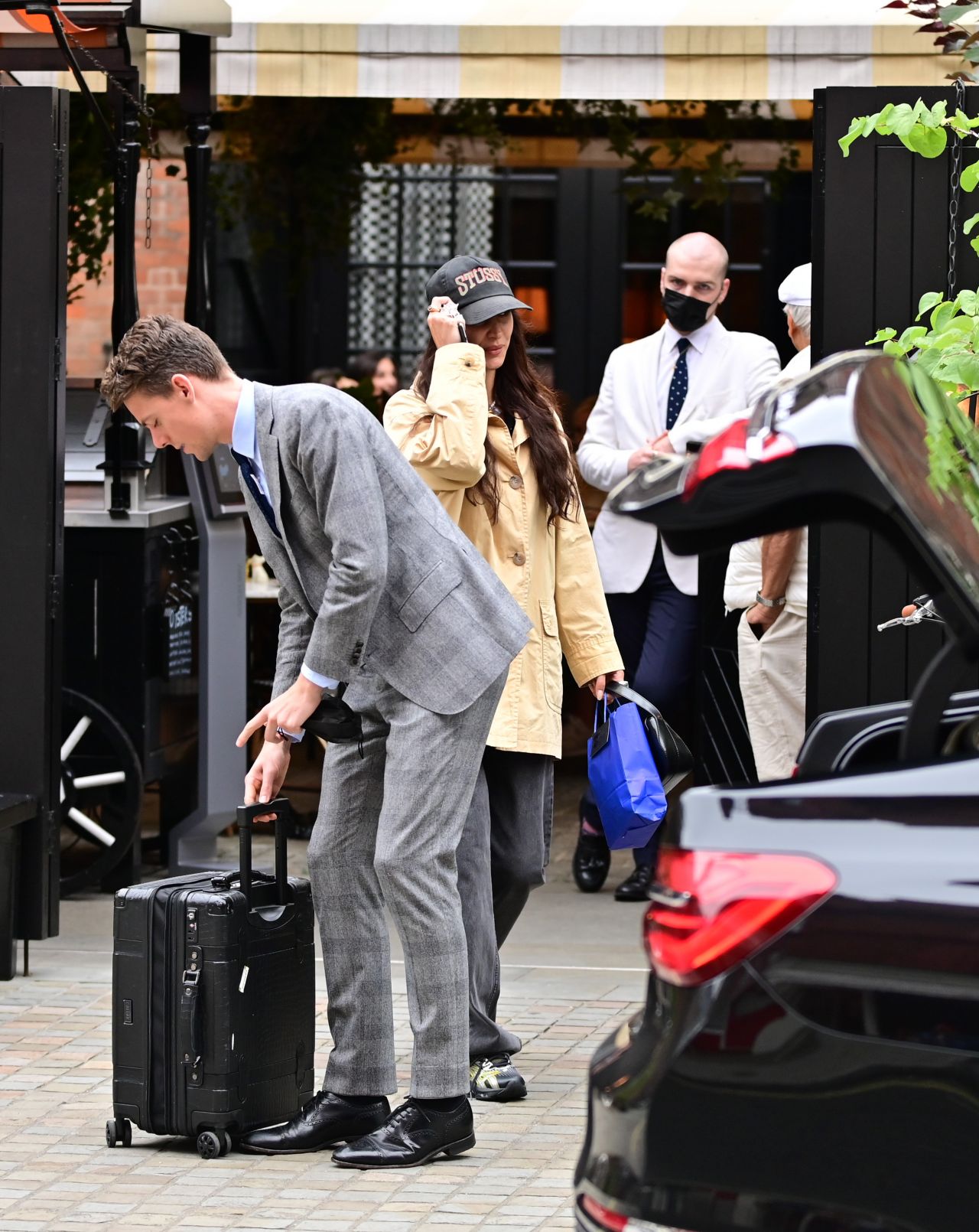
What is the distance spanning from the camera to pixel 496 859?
4.71 meters

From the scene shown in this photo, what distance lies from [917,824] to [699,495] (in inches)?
19.5

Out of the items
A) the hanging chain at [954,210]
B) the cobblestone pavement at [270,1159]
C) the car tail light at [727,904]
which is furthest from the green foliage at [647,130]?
the car tail light at [727,904]

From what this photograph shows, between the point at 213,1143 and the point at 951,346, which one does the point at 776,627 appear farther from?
the point at 213,1143

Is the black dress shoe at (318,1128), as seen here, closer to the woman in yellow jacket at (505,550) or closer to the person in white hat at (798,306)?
the woman in yellow jacket at (505,550)

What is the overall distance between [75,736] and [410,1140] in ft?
9.83

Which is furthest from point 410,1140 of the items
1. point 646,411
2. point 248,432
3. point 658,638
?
point 646,411

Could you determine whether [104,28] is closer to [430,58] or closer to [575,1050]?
[430,58]

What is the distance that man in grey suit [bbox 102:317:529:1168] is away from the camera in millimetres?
3961

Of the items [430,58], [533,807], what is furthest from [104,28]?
[533,807]

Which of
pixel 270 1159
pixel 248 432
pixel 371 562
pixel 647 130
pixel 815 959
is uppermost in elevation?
pixel 647 130

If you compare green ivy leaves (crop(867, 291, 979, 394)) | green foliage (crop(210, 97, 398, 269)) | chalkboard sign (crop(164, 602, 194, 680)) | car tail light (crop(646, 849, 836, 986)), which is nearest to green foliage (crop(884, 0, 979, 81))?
green ivy leaves (crop(867, 291, 979, 394))

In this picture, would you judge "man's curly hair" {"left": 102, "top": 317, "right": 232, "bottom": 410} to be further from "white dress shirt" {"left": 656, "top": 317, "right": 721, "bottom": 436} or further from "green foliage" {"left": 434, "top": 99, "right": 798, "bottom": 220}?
"green foliage" {"left": 434, "top": 99, "right": 798, "bottom": 220}

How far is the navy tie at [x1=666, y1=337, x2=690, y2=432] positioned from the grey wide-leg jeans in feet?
7.39

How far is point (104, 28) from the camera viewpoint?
629 cm
